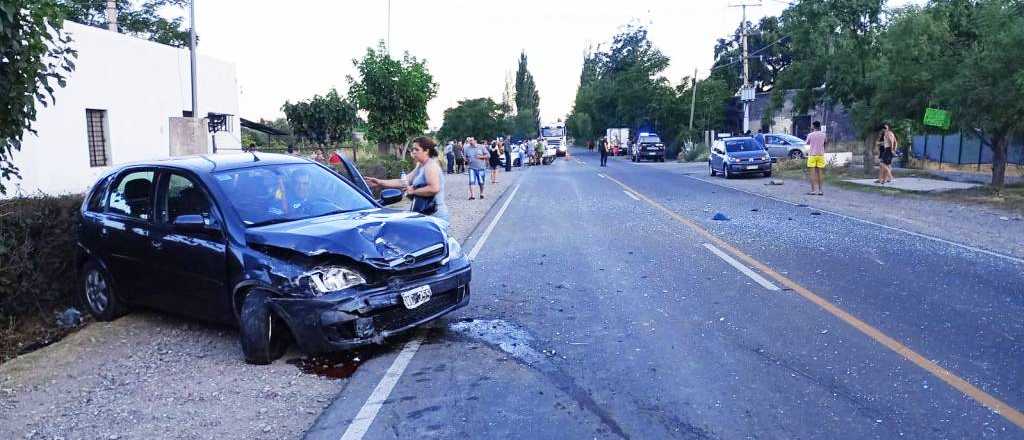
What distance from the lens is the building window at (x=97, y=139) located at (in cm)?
2089


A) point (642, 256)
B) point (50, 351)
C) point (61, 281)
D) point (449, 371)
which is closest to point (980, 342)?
point (449, 371)

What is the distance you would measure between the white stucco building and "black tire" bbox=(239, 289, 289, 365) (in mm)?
13454

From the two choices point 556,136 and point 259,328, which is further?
point 556,136

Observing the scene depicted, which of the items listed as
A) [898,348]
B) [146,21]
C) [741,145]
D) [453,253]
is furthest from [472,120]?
[898,348]

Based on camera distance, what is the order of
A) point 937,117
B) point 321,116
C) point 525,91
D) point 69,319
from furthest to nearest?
point 525,91
point 321,116
point 937,117
point 69,319

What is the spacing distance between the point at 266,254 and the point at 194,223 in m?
0.83

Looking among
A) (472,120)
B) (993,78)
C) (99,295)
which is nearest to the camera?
(99,295)

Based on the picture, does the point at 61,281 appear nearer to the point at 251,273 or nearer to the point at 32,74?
the point at 32,74

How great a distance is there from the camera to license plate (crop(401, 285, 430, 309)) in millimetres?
5715

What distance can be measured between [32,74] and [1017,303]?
8743 millimetres

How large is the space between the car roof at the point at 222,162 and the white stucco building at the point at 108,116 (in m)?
11.8

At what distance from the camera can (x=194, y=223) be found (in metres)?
6.00

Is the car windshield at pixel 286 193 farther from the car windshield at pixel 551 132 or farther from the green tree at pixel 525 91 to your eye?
the green tree at pixel 525 91

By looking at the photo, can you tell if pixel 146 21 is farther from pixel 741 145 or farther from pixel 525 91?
pixel 525 91
